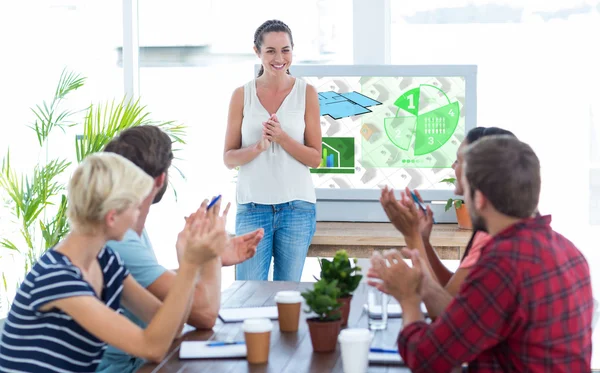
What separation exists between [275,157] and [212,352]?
174cm

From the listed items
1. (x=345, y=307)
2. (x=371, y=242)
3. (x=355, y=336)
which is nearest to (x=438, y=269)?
(x=345, y=307)

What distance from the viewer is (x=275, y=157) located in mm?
3529

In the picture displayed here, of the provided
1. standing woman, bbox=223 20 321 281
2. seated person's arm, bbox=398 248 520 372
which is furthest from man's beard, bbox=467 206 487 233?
standing woman, bbox=223 20 321 281

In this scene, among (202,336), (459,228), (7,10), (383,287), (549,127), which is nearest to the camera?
(383,287)

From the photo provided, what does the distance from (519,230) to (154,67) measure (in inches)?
150

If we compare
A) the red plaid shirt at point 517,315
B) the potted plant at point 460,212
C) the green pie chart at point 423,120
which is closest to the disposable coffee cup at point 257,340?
the red plaid shirt at point 517,315

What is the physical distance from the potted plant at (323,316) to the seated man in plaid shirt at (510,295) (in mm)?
234

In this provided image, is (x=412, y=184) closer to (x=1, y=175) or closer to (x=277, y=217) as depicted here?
(x=277, y=217)

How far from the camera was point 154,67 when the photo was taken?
5.05 meters

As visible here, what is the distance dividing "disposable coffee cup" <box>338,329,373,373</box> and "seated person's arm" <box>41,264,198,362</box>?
36cm

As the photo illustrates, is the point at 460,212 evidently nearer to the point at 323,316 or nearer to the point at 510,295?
the point at 323,316

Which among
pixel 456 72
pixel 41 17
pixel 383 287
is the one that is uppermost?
pixel 41 17

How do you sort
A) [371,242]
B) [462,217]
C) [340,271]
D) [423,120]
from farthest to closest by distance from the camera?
[423,120], [462,217], [371,242], [340,271]

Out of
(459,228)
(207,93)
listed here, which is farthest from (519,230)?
(207,93)
